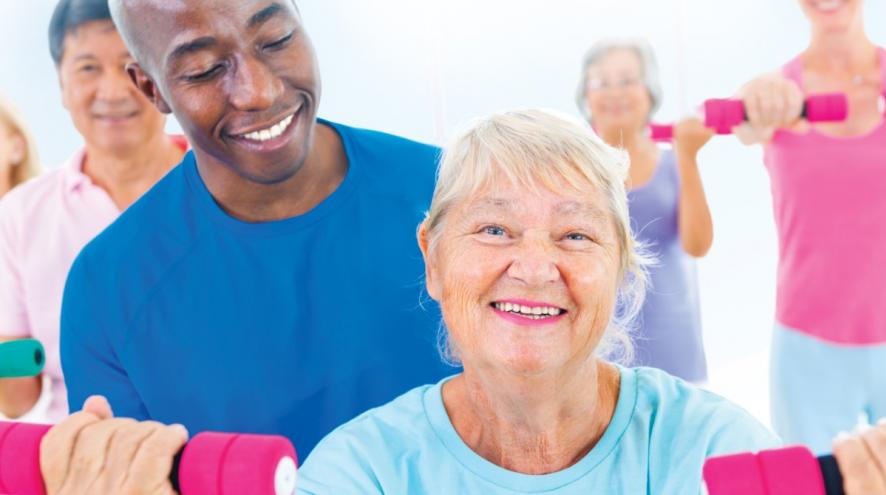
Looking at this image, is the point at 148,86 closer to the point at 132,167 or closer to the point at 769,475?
the point at 132,167

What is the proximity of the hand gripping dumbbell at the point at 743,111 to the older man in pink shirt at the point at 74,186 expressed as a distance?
1.05 metres

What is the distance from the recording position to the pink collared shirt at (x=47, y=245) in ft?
6.81

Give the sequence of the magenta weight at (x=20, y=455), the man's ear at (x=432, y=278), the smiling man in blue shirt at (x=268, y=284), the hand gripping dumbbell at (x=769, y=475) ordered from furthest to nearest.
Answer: the smiling man in blue shirt at (x=268, y=284), the man's ear at (x=432, y=278), the magenta weight at (x=20, y=455), the hand gripping dumbbell at (x=769, y=475)

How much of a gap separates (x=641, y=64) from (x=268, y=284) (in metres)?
1.21

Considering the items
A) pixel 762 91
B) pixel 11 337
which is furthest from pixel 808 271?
pixel 11 337

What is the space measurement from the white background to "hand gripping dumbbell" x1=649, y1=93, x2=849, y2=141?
1.72 ft

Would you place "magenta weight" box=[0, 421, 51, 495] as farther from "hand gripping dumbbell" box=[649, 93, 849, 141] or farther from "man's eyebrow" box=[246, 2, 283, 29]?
"hand gripping dumbbell" box=[649, 93, 849, 141]

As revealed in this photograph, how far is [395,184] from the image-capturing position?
1.64 m

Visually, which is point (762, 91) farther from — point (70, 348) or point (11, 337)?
point (11, 337)

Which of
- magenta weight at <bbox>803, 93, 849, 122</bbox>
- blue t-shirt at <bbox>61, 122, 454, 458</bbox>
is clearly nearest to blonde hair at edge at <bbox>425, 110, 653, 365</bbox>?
blue t-shirt at <bbox>61, 122, 454, 458</bbox>

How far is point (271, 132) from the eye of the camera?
1536mm

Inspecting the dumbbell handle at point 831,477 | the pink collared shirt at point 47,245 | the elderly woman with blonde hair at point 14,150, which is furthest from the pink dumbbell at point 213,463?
the elderly woman with blonde hair at point 14,150

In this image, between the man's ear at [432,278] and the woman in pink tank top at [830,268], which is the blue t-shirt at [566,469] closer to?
the man's ear at [432,278]

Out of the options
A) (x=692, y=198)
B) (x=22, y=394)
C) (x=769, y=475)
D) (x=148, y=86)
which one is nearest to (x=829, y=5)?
(x=692, y=198)
